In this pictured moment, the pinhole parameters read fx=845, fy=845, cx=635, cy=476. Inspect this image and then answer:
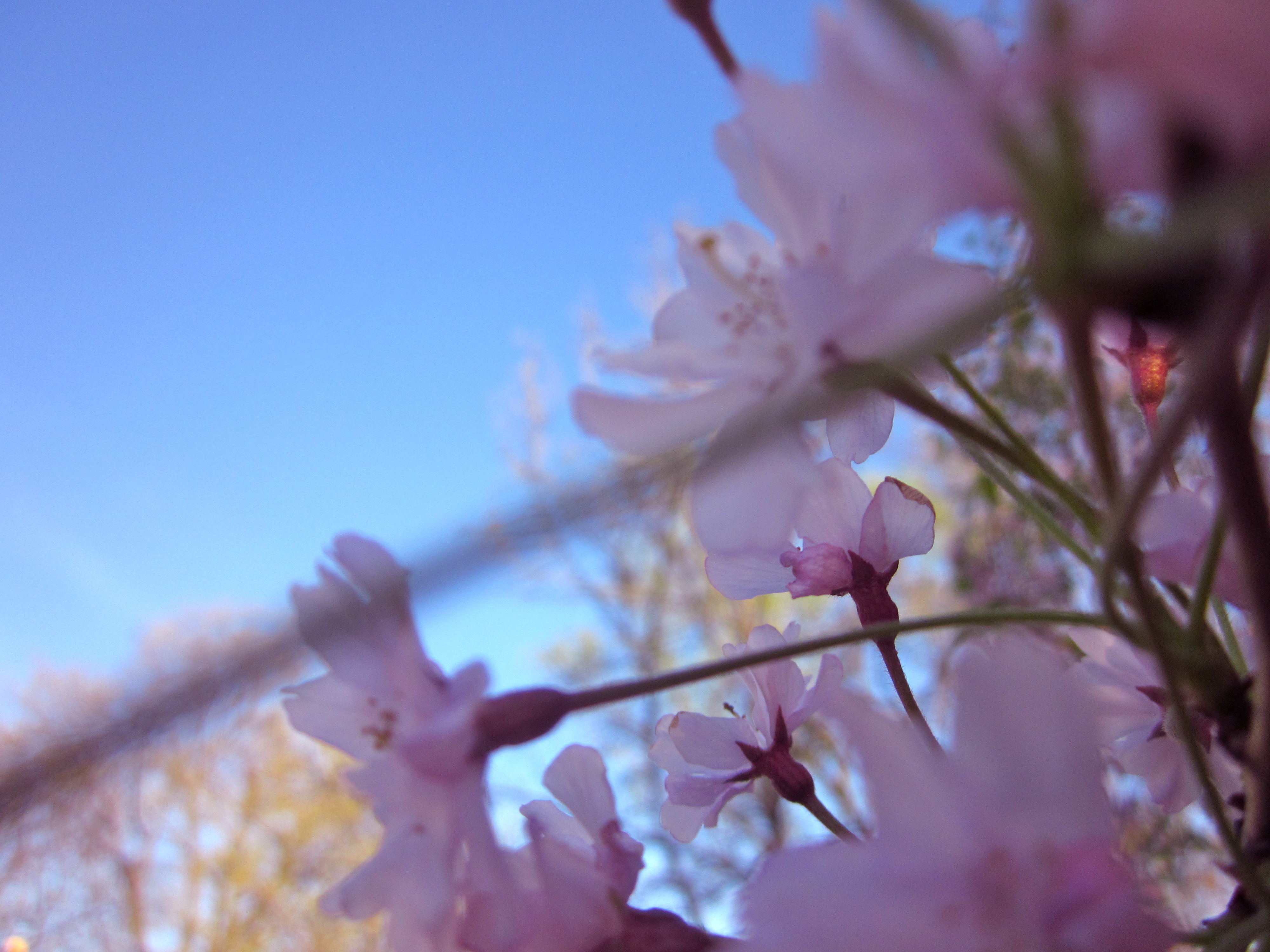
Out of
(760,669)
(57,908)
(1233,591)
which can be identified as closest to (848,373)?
(1233,591)

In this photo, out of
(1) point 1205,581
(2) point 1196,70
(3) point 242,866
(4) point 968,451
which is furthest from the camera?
(3) point 242,866

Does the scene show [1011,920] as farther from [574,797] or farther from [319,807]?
[319,807]

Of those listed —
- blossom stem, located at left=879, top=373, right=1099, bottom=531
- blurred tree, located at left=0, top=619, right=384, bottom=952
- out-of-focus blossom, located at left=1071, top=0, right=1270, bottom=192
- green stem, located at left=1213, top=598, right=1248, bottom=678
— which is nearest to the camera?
out-of-focus blossom, located at left=1071, top=0, right=1270, bottom=192

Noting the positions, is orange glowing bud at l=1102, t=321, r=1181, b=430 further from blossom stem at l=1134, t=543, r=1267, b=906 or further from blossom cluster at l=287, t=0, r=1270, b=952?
blossom stem at l=1134, t=543, r=1267, b=906

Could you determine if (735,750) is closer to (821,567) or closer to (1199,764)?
(821,567)

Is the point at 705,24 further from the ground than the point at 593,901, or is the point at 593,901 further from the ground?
the point at 705,24

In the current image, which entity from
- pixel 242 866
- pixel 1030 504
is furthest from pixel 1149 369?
pixel 242 866

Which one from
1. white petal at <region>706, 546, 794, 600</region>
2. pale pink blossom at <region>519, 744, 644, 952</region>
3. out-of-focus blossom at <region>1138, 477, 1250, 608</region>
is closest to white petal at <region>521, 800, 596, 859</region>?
pale pink blossom at <region>519, 744, 644, 952</region>
